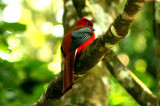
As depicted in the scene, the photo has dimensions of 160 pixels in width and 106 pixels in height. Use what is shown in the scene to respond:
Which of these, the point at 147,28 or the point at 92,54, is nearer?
the point at 92,54

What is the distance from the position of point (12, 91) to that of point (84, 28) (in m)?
1.06

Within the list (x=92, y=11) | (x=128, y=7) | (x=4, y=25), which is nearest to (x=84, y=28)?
(x=92, y=11)

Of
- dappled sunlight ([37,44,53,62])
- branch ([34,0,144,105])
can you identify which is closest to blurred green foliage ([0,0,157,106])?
dappled sunlight ([37,44,53,62])

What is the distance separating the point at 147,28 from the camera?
6.59 metres

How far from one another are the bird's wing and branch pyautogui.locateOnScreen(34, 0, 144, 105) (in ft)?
0.95

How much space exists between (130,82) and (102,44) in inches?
56.4

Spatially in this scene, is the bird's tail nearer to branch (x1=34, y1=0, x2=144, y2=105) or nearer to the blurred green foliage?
branch (x1=34, y1=0, x2=144, y2=105)

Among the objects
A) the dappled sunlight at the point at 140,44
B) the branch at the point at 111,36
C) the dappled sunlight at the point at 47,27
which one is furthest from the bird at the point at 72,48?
the dappled sunlight at the point at 47,27

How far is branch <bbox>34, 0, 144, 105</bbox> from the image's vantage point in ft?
7.25

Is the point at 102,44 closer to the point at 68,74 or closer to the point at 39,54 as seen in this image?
the point at 68,74

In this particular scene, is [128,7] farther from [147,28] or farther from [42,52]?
[42,52]

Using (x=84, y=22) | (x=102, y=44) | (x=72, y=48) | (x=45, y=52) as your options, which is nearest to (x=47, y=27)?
(x=45, y=52)

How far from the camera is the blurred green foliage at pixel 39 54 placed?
3551mm

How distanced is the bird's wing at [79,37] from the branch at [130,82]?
441 millimetres
